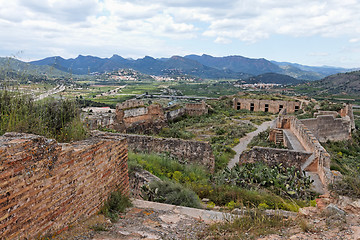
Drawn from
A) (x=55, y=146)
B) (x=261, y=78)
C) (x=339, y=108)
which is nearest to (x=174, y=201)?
(x=55, y=146)

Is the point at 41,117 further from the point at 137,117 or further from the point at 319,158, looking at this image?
the point at 137,117

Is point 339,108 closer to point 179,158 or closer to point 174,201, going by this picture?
point 179,158

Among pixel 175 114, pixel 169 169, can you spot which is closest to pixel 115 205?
pixel 169 169

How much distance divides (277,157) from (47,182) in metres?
8.75

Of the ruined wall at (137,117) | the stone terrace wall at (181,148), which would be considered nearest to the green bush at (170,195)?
the stone terrace wall at (181,148)

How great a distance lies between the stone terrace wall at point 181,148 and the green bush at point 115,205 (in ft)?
17.6

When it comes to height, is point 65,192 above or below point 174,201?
above

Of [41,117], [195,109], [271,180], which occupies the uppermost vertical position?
[41,117]

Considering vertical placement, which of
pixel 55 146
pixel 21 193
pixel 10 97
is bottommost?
pixel 21 193

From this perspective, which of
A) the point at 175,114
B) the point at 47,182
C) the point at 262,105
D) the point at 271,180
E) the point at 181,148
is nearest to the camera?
the point at 47,182

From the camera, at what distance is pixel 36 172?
3295mm

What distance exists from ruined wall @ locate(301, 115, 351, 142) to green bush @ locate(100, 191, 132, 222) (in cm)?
1642

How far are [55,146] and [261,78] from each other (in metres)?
193

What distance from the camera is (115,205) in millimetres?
4766
